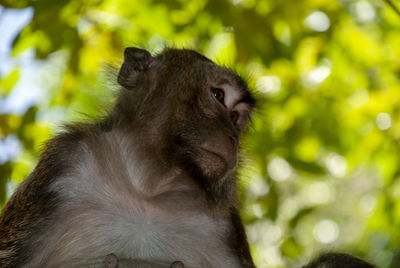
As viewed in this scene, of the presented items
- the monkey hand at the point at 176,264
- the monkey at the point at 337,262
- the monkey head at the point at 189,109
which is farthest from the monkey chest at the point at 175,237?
the monkey at the point at 337,262

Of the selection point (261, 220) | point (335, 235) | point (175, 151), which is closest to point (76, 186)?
point (175, 151)

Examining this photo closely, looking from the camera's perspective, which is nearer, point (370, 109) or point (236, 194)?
point (236, 194)

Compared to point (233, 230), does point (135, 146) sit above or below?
above

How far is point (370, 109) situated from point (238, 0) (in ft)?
6.47

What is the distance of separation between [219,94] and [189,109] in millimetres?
316

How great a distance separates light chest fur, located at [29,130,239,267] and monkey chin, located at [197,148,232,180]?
22 cm

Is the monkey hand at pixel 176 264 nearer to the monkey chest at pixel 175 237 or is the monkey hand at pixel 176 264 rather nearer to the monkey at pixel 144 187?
the monkey at pixel 144 187

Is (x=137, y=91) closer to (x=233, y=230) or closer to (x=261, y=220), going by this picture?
(x=233, y=230)

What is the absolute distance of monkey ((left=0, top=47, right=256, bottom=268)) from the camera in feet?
13.1

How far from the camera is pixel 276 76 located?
726cm

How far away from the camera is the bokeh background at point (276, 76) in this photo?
18.2 feet

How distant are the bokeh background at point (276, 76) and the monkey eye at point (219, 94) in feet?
2.03

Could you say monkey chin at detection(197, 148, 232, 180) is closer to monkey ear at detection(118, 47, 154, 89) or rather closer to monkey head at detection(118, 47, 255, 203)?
monkey head at detection(118, 47, 255, 203)

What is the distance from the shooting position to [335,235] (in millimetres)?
14961
